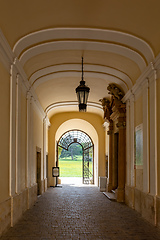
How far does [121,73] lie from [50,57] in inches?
106

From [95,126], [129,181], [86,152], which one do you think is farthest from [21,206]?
[86,152]

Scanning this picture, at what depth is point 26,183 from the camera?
1083 cm

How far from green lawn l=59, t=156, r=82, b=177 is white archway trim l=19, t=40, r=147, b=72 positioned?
38376 mm

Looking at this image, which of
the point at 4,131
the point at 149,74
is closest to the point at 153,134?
the point at 149,74

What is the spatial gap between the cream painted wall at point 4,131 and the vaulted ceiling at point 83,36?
92 centimetres

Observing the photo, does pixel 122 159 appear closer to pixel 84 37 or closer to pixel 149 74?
pixel 149 74

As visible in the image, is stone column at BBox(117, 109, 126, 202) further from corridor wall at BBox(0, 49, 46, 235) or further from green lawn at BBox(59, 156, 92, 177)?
green lawn at BBox(59, 156, 92, 177)

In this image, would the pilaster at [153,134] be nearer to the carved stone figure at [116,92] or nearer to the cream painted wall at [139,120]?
the cream painted wall at [139,120]

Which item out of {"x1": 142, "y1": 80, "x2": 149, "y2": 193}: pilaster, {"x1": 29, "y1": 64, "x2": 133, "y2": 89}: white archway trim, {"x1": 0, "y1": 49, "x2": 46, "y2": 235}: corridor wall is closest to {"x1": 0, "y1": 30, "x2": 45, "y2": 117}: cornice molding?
{"x1": 0, "y1": 49, "x2": 46, "y2": 235}: corridor wall

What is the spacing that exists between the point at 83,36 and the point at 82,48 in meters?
1.03

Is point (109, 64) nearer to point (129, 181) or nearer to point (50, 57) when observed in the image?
point (50, 57)

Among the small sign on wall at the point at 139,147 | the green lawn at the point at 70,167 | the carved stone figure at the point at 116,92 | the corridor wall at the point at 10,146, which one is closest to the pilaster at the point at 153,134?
the small sign on wall at the point at 139,147

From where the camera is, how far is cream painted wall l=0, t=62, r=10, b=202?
23.3 feet

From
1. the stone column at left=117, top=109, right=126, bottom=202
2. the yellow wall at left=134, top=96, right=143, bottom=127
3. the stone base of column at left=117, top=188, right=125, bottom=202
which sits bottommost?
the stone base of column at left=117, top=188, right=125, bottom=202
